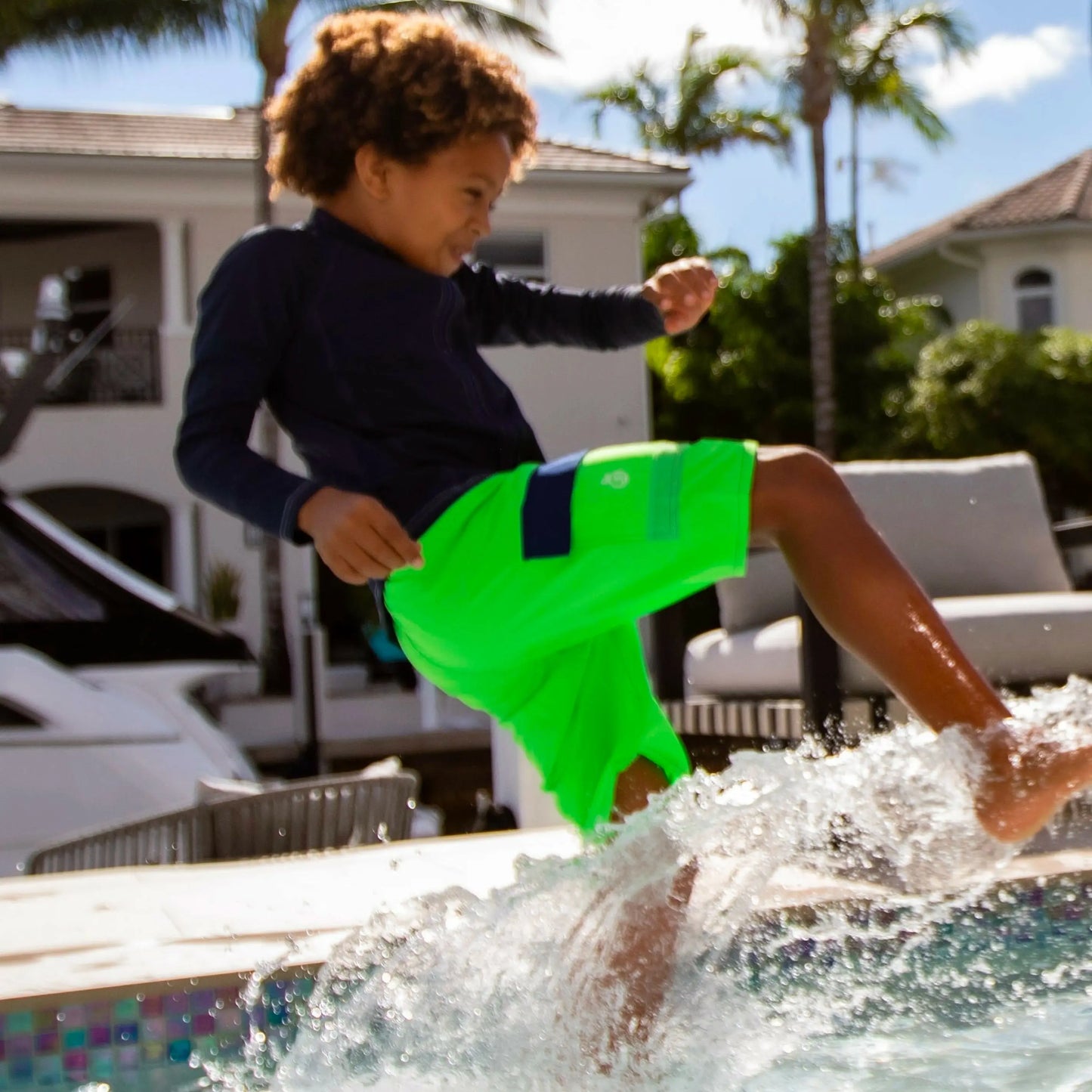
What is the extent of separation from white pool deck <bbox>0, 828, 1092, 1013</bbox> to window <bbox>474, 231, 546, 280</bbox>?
13346 millimetres

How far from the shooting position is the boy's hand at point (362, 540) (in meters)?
1.55

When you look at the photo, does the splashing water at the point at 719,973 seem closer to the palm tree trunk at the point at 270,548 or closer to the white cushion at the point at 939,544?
the white cushion at the point at 939,544

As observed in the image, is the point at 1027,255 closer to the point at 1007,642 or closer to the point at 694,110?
the point at 694,110

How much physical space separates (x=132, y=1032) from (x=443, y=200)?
1327 millimetres

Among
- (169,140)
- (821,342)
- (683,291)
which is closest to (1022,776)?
(683,291)

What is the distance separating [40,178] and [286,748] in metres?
6.86

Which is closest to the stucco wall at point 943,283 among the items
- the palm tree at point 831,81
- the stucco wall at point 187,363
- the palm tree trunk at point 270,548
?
the palm tree at point 831,81

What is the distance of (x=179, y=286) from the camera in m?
15.5

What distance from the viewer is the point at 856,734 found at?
10.9ft

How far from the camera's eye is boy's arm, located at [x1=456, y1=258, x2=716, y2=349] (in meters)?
2.13

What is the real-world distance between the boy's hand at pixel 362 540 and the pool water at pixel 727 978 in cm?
46

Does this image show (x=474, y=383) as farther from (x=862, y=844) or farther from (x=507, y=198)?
(x=507, y=198)

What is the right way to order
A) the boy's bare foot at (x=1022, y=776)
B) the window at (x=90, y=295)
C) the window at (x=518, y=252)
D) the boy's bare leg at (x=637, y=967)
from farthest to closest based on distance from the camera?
the window at (x=90, y=295), the window at (x=518, y=252), the boy's bare leg at (x=637, y=967), the boy's bare foot at (x=1022, y=776)

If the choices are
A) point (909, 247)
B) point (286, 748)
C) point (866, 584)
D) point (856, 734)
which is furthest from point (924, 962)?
point (909, 247)
